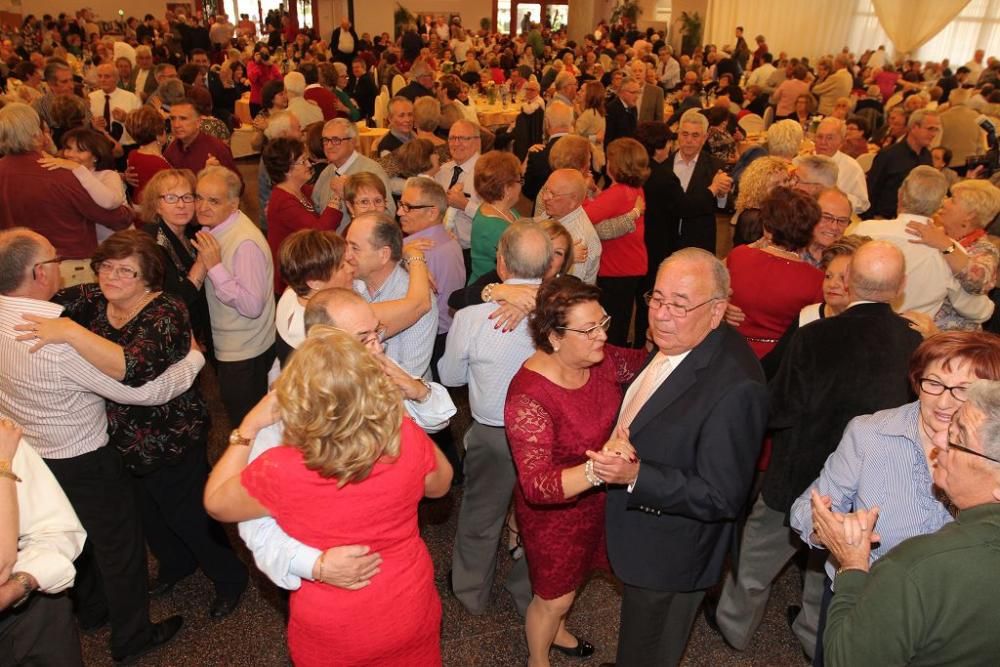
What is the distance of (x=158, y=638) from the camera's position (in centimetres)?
256

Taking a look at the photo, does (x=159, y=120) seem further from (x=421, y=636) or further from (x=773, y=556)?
(x=773, y=556)

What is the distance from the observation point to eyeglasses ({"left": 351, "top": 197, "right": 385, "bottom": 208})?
3.29 metres

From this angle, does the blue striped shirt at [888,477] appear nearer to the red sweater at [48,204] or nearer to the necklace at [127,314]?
the necklace at [127,314]

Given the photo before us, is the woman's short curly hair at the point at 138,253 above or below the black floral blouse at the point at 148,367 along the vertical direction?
above

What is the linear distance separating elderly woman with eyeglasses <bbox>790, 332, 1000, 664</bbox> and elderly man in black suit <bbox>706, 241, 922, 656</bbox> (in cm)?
29

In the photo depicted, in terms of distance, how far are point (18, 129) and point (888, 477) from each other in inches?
155

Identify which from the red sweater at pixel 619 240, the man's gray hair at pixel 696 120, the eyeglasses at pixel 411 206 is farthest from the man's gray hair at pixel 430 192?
the man's gray hair at pixel 696 120

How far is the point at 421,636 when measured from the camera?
5.66 feet

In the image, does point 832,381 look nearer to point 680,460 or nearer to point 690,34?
point 680,460

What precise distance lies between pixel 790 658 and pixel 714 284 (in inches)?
62.4

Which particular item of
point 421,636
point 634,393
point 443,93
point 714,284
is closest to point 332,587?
point 421,636

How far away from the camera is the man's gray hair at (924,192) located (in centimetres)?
317

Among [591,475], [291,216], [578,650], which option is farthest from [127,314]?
[578,650]

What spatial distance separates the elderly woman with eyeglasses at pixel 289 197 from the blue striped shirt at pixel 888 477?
263cm
